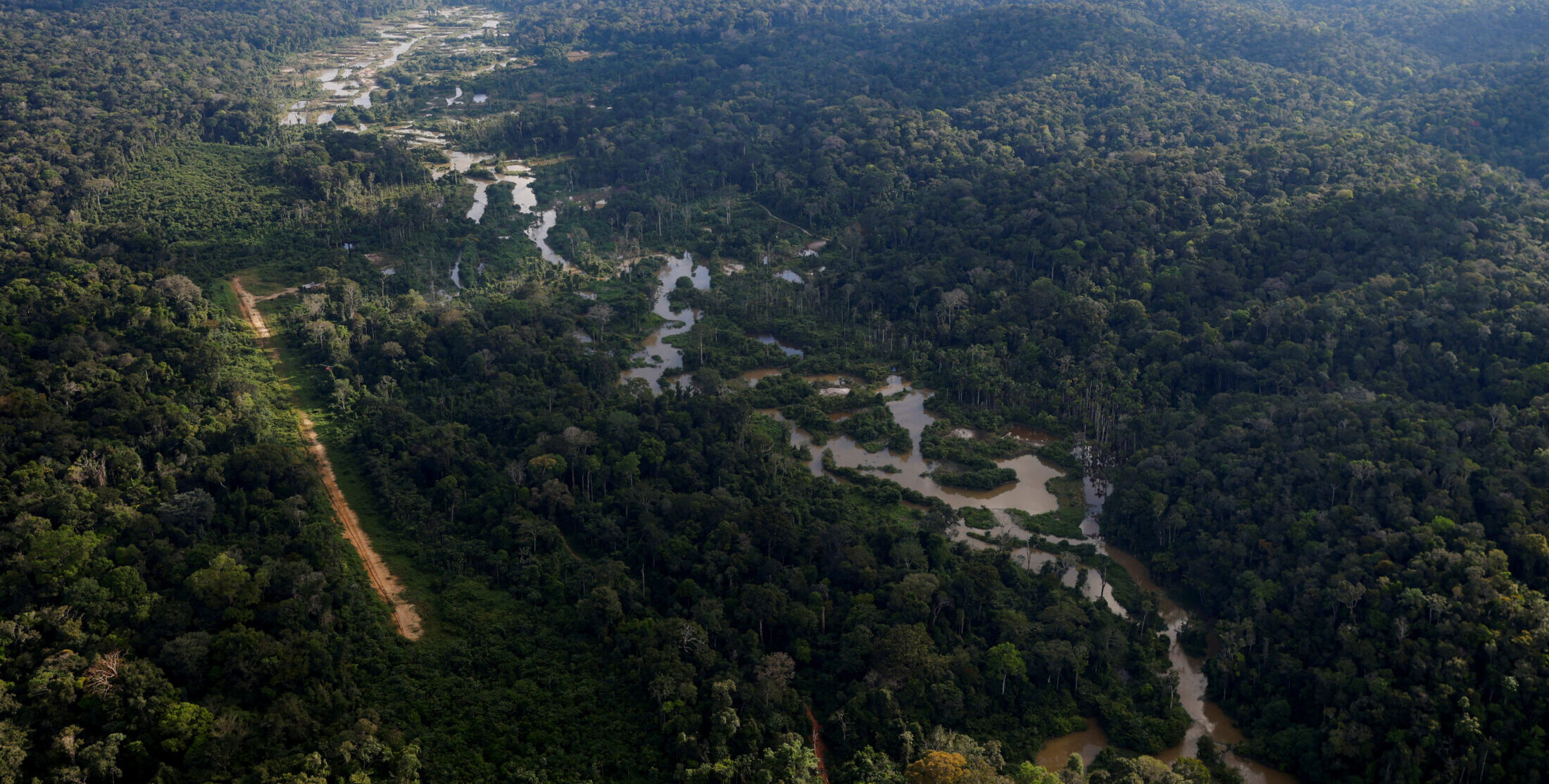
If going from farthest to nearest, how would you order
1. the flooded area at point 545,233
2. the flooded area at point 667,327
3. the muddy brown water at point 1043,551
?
1. the flooded area at point 545,233
2. the flooded area at point 667,327
3. the muddy brown water at point 1043,551

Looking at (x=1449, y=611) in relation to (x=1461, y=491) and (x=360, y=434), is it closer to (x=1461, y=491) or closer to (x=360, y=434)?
(x=1461, y=491)

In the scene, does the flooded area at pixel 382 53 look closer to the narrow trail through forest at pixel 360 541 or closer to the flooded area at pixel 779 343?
the flooded area at pixel 779 343

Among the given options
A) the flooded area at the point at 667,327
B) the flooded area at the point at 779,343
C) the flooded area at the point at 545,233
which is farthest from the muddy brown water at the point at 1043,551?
the flooded area at the point at 545,233

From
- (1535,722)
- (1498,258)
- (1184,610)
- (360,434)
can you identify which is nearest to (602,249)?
(360,434)

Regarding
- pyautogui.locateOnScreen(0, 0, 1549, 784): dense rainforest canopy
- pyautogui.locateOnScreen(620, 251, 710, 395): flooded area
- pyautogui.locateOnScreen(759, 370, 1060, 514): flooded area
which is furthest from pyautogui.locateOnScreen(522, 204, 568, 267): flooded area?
pyautogui.locateOnScreen(759, 370, 1060, 514): flooded area

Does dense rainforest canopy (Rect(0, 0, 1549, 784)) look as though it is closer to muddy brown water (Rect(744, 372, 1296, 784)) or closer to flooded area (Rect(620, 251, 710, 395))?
muddy brown water (Rect(744, 372, 1296, 784))

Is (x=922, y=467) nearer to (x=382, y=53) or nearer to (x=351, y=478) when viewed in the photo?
(x=351, y=478)
